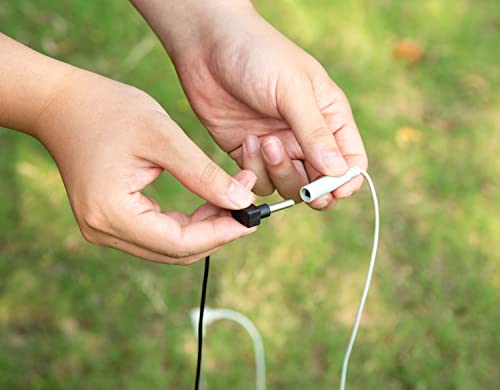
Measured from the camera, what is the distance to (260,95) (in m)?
1.45

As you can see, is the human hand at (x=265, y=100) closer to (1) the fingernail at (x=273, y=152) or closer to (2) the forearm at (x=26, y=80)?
(1) the fingernail at (x=273, y=152)

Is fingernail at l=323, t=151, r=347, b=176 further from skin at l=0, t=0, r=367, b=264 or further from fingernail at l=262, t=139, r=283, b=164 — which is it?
fingernail at l=262, t=139, r=283, b=164

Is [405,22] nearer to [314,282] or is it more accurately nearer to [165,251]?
[314,282]

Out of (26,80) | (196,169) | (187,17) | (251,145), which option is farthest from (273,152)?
(26,80)

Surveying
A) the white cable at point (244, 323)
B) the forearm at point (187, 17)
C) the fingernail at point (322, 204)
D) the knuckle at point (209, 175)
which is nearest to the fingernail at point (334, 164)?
the fingernail at point (322, 204)

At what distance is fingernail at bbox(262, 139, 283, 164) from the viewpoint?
142 centimetres

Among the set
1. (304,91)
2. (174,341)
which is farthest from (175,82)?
(304,91)

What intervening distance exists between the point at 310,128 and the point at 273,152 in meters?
0.13

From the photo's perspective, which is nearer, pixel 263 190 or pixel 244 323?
pixel 263 190

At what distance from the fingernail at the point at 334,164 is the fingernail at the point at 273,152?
0.16 m

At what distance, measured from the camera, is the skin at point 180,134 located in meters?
1.17

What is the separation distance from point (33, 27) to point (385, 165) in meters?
1.66

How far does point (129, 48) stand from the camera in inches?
107

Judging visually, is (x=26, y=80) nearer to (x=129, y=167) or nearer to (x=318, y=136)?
(x=129, y=167)
